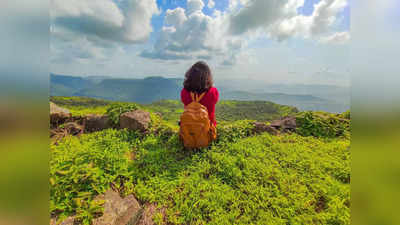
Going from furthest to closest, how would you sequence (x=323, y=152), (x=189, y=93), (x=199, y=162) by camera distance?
(x=189, y=93), (x=323, y=152), (x=199, y=162)

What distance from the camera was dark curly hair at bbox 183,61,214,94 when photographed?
4.27 m

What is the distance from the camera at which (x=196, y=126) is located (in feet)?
13.5

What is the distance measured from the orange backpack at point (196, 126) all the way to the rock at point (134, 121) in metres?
1.59

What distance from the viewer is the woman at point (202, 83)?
4277 millimetres

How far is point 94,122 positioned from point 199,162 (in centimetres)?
423

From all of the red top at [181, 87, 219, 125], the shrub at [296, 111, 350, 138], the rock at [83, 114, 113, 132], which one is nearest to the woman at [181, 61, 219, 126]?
the red top at [181, 87, 219, 125]

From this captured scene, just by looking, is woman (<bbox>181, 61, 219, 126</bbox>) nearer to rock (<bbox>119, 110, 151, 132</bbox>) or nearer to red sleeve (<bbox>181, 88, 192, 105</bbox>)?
red sleeve (<bbox>181, 88, 192, 105</bbox>)

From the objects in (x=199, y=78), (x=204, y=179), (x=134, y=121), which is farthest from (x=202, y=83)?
(x=134, y=121)

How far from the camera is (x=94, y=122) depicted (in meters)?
5.48

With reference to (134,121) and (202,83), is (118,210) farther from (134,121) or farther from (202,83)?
(202,83)
